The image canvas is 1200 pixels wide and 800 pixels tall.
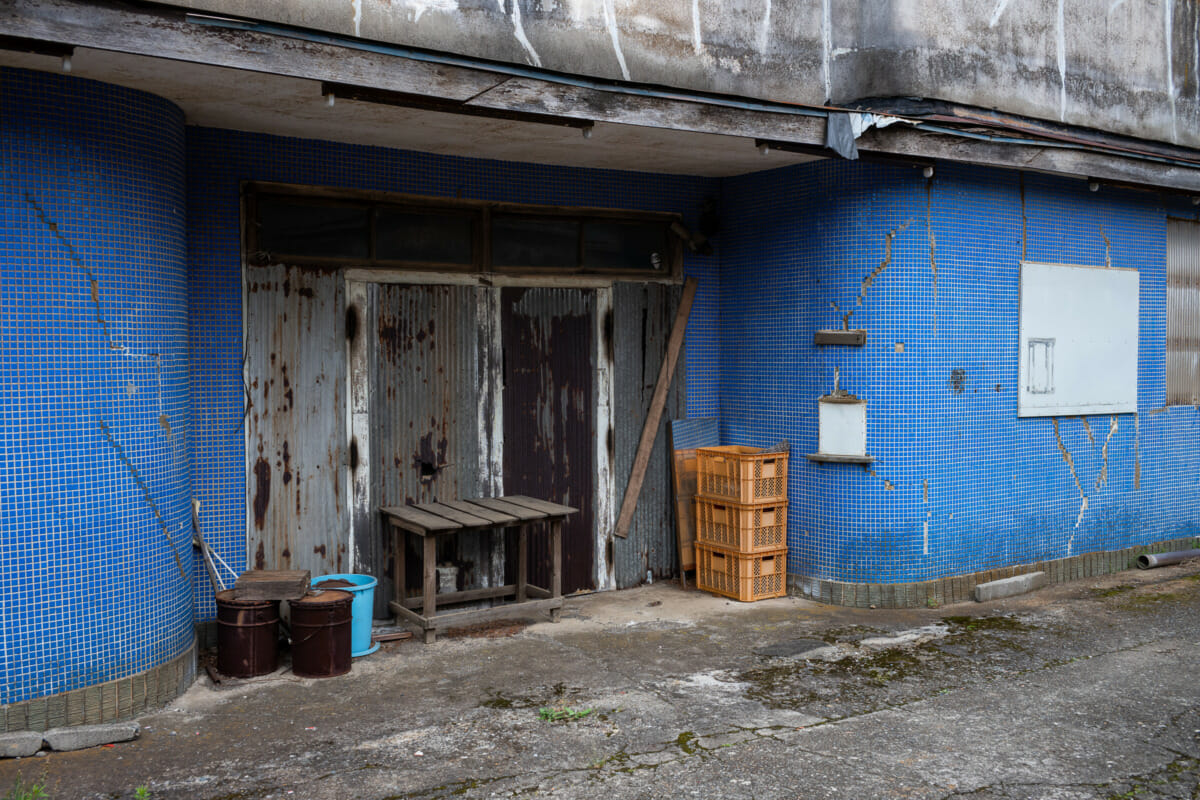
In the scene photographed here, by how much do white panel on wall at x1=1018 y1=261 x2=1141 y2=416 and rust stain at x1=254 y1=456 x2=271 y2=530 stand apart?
21.3ft

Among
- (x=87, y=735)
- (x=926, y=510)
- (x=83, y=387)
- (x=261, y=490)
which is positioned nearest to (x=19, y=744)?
(x=87, y=735)

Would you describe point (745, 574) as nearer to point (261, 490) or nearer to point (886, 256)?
point (886, 256)

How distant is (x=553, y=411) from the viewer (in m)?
8.72

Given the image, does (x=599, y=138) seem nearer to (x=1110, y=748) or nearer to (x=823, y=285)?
(x=823, y=285)

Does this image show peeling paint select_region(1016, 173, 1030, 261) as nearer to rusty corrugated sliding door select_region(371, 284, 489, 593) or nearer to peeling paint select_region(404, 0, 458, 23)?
rusty corrugated sliding door select_region(371, 284, 489, 593)

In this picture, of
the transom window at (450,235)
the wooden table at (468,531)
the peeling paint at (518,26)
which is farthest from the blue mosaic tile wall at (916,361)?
the peeling paint at (518,26)

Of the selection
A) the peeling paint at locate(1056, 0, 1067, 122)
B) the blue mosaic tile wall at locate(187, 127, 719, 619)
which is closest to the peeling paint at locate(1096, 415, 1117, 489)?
the peeling paint at locate(1056, 0, 1067, 122)

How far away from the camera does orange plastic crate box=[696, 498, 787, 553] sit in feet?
27.9

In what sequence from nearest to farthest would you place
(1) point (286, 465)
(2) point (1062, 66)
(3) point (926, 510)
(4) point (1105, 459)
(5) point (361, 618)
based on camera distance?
(5) point (361, 618), (1) point (286, 465), (3) point (926, 510), (2) point (1062, 66), (4) point (1105, 459)

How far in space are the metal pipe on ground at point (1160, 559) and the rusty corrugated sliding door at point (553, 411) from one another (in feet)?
18.3

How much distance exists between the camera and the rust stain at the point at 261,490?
24.0ft

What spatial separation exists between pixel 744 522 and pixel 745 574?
1.51 feet

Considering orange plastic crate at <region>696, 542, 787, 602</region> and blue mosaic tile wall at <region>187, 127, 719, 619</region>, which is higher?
blue mosaic tile wall at <region>187, 127, 719, 619</region>

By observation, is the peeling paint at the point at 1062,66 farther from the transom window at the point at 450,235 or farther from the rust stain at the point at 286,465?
the rust stain at the point at 286,465
